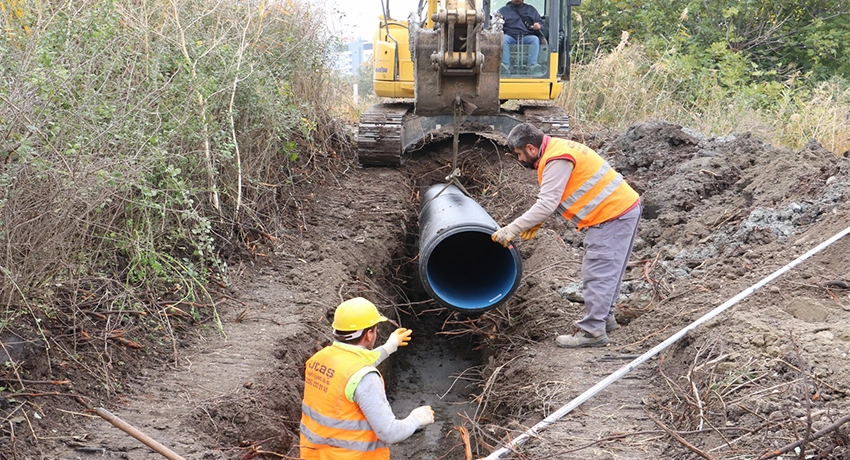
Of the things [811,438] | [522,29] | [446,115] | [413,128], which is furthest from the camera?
[413,128]

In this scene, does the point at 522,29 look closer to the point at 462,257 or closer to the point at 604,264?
the point at 462,257

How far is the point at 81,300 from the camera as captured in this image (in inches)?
194

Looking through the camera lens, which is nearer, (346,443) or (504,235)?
(346,443)

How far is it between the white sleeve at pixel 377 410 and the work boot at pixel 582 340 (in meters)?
2.46

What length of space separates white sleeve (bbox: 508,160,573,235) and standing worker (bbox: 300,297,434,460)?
6.56 feet

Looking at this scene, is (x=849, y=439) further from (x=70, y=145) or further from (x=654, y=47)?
(x=654, y=47)

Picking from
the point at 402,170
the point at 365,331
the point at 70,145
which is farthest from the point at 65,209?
the point at 402,170

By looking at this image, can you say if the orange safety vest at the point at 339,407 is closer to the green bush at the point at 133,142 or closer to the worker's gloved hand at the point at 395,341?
the worker's gloved hand at the point at 395,341

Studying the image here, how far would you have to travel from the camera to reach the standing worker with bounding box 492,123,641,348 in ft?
17.9

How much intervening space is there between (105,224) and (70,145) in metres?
1.07

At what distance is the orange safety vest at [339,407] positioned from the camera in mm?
3498

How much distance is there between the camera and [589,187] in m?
5.55

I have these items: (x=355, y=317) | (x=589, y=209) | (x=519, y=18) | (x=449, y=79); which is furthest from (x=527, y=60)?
(x=355, y=317)

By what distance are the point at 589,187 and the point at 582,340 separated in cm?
107
